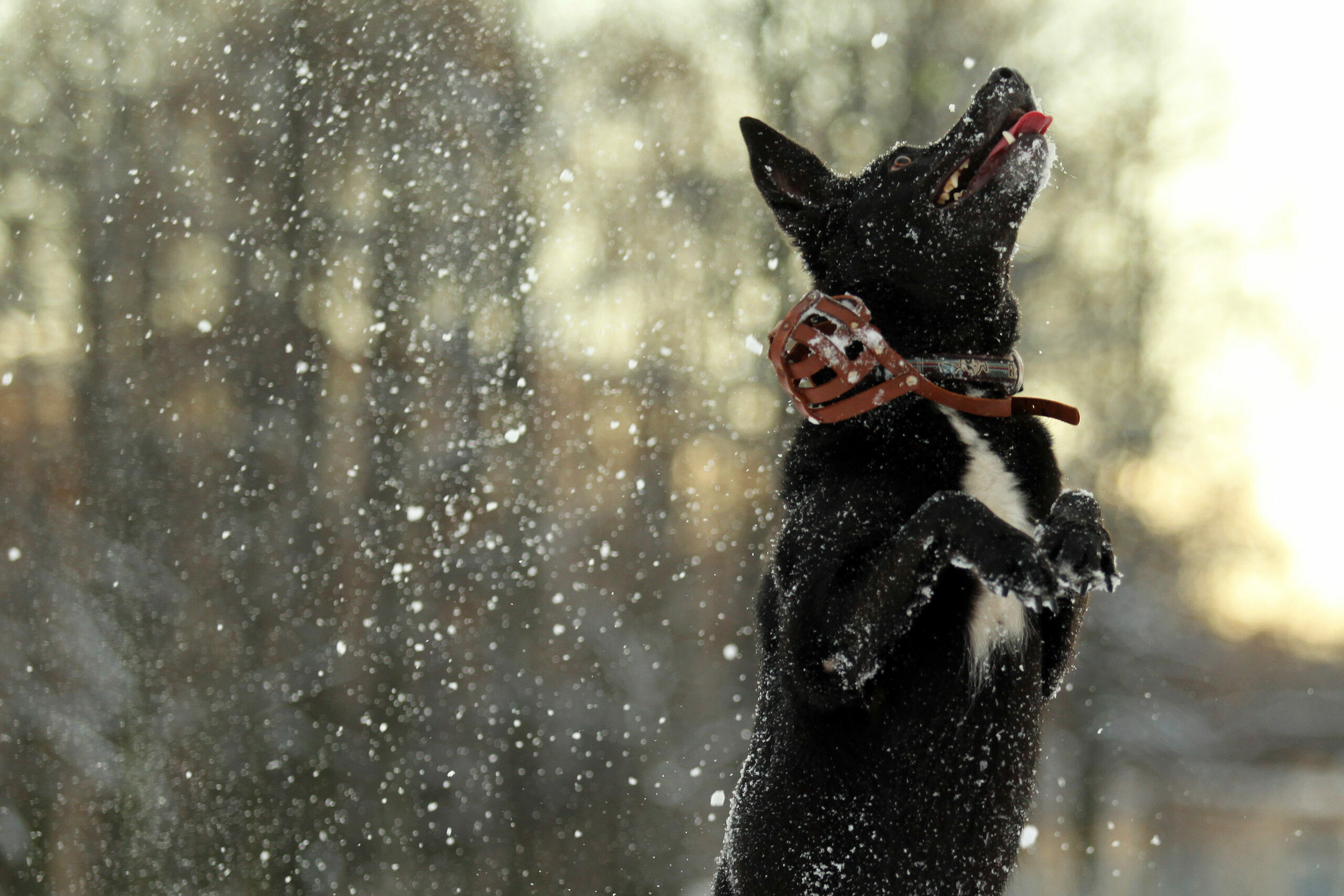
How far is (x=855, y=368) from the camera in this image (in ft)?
4.85

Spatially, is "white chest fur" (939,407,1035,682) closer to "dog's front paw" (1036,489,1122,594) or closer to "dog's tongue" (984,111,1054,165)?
"dog's front paw" (1036,489,1122,594)

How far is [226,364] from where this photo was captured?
18.3 feet

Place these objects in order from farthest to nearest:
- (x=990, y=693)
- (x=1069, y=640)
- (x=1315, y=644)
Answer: (x=1315, y=644)
(x=1069, y=640)
(x=990, y=693)

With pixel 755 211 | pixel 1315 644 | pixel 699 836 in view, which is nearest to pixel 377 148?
pixel 755 211

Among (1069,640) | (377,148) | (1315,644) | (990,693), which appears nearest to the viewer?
(990,693)

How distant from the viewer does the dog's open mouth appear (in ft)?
5.24

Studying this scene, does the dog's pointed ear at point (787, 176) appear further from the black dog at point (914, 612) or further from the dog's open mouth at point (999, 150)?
the dog's open mouth at point (999, 150)

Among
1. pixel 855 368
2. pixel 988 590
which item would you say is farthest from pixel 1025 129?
pixel 988 590

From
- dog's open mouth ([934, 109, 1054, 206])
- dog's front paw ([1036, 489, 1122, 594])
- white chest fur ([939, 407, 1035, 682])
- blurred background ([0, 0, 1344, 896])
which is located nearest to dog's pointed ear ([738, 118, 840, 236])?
dog's open mouth ([934, 109, 1054, 206])

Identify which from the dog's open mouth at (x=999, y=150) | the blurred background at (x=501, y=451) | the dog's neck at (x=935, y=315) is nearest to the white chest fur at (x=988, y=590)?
the dog's neck at (x=935, y=315)

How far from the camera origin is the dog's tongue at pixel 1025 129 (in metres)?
1.60

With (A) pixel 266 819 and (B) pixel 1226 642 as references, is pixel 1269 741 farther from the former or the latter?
(A) pixel 266 819

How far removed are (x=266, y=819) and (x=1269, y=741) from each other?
5.94m

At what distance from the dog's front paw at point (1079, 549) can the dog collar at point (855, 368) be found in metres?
0.30
